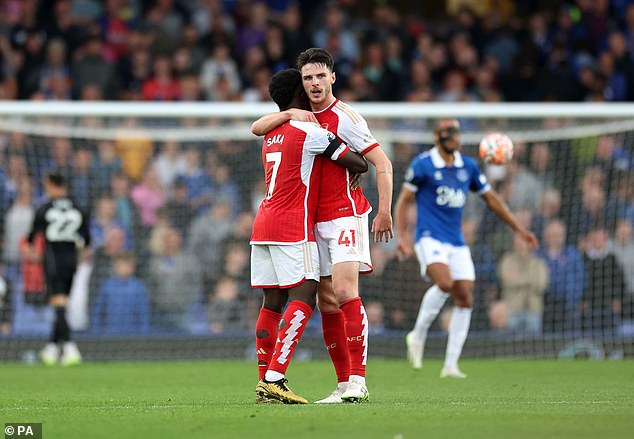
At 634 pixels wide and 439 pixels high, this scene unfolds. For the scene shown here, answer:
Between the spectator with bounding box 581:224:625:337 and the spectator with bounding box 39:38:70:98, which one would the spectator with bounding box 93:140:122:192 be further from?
the spectator with bounding box 581:224:625:337

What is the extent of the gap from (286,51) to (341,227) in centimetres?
1123

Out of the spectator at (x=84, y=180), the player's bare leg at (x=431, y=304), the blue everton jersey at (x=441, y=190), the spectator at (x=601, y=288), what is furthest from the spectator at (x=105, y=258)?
the spectator at (x=601, y=288)

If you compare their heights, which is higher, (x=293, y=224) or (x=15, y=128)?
(x=15, y=128)

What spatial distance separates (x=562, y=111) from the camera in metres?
15.0

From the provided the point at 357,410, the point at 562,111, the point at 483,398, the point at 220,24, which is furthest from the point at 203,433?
the point at 220,24

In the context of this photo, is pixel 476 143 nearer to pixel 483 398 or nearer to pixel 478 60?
pixel 478 60

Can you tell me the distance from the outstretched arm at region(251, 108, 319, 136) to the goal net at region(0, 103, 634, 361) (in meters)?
6.98

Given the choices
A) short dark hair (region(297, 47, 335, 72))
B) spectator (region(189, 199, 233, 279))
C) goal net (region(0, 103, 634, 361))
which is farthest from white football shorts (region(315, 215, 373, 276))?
spectator (region(189, 199, 233, 279))

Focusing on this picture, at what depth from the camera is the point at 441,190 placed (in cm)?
1210

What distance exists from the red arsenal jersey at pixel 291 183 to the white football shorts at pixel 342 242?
0.44 ft

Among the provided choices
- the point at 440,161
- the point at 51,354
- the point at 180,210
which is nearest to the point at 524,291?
the point at 440,161

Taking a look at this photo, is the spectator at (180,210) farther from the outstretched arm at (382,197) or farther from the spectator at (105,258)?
the outstretched arm at (382,197)

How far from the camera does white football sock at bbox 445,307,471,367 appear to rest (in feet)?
38.5

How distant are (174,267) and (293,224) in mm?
8688
